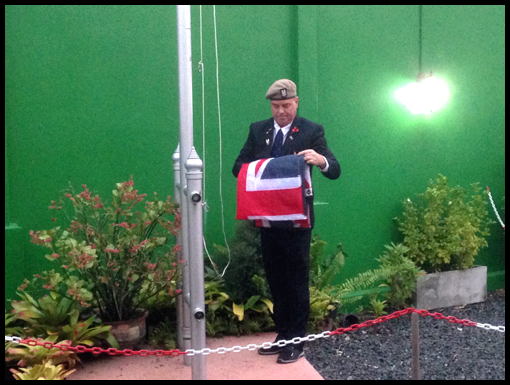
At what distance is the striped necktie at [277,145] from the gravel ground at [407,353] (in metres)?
1.70

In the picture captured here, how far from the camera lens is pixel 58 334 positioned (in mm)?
3775

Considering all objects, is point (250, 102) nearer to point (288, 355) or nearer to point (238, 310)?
point (238, 310)

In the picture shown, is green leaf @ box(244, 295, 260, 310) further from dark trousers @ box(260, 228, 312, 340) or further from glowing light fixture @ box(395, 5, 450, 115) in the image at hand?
glowing light fixture @ box(395, 5, 450, 115)

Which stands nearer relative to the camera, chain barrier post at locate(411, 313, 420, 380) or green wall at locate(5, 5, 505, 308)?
chain barrier post at locate(411, 313, 420, 380)

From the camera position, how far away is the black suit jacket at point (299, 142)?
3717 millimetres

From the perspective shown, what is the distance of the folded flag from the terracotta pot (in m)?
1.26

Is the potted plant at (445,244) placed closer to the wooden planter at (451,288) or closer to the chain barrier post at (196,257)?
the wooden planter at (451,288)

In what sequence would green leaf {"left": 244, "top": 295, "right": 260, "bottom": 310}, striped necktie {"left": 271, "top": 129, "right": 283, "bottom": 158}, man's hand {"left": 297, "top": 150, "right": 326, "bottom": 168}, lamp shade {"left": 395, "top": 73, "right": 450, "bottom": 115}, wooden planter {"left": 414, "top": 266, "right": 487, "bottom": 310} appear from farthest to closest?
lamp shade {"left": 395, "top": 73, "right": 450, "bottom": 115}, wooden planter {"left": 414, "top": 266, "right": 487, "bottom": 310}, green leaf {"left": 244, "top": 295, "right": 260, "bottom": 310}, striped necktie {"left": 271, "top": 129, "right": 283, "bottom": 158}, man's hand {"left": 297, "top": 150, "right": 326, "bottom": 168}

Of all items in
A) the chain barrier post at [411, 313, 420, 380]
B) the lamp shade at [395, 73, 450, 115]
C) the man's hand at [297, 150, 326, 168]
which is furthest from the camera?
the lamp shade at [395, 73, 450, 115]

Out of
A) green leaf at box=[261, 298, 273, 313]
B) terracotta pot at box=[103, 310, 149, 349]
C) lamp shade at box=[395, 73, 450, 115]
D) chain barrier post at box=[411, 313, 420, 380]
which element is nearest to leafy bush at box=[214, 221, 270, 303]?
green leaf at box=[261, 298, 273, 313]

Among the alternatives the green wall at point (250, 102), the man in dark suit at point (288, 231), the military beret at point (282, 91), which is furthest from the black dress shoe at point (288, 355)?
the military beret at point (282, 91)

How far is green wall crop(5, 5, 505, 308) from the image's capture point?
452 centimetres

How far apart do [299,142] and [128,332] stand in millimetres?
1988

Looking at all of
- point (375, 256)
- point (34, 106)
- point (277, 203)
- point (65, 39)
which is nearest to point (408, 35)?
point (375, 256)
